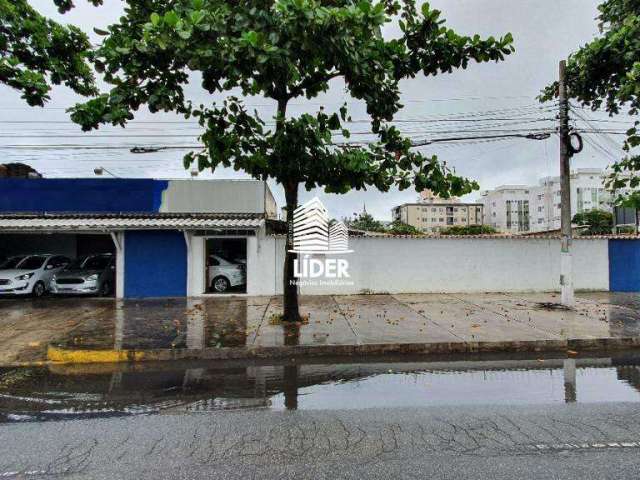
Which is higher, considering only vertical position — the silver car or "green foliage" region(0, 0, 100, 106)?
"green foliage" region(0, 0, 100, 106)

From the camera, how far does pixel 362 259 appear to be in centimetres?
1408

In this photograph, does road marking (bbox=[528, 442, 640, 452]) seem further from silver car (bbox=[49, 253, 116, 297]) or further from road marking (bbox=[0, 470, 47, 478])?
silver car (bbox=[49, 253, 116, 297])

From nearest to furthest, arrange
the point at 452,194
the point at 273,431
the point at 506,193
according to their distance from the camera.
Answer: the point at 273,431 < the point at 452,194 < the point at 506,193

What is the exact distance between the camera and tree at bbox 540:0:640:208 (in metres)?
8.70

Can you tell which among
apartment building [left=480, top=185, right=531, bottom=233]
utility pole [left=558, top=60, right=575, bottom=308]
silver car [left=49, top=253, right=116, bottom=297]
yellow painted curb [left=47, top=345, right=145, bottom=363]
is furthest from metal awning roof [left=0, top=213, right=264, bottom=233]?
apartment building [left=480, top=185, right=531, bottom=233]

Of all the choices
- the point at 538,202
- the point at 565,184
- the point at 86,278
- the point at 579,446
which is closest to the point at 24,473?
the point at 579,446

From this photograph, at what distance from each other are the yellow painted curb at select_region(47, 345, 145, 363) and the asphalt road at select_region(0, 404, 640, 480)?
261 cm

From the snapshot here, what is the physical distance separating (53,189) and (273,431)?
1537 cm

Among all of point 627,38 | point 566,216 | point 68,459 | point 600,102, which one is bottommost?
point 68,459

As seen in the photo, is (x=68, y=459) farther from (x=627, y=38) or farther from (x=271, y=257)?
(x=627, y=38)

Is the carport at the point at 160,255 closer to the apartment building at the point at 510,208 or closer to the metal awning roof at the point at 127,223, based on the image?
the metal awning roof at the point at 127,223

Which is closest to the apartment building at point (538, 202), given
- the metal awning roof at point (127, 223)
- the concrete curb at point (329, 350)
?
the metal awning roof at point (127, 223)

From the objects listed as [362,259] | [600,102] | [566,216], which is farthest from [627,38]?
[362,259]

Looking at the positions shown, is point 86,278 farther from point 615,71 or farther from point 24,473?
point 615,71
